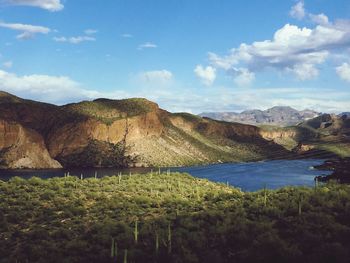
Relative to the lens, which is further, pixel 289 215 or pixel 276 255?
pixel 289 215

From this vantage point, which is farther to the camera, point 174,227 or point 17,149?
point 17,149

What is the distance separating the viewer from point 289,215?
3312 centimetres

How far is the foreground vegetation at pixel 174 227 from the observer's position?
2586 cm

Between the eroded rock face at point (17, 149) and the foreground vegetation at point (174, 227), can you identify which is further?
the eroded rock face at point (17, 149)

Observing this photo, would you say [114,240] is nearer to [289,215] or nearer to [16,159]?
[289,215]

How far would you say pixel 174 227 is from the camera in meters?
32.7

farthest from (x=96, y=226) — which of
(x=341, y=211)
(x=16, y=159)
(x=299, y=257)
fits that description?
(x=16, y=159)

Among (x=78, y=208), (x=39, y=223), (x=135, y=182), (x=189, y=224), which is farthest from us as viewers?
(x=135, y=182)

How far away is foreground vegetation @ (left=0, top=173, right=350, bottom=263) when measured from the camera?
2586 centimetres

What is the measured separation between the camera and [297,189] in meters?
43.1

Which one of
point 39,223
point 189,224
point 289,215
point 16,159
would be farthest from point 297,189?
point 16,159

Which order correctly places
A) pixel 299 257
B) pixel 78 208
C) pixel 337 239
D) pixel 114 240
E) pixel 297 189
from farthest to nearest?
pixel 297 189 → pixel 78 208 → pixel 114 240 → pixel 337 239 → pixel 299 257

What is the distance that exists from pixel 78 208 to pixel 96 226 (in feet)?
20.4

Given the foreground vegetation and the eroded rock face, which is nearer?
the foreground vegetation
